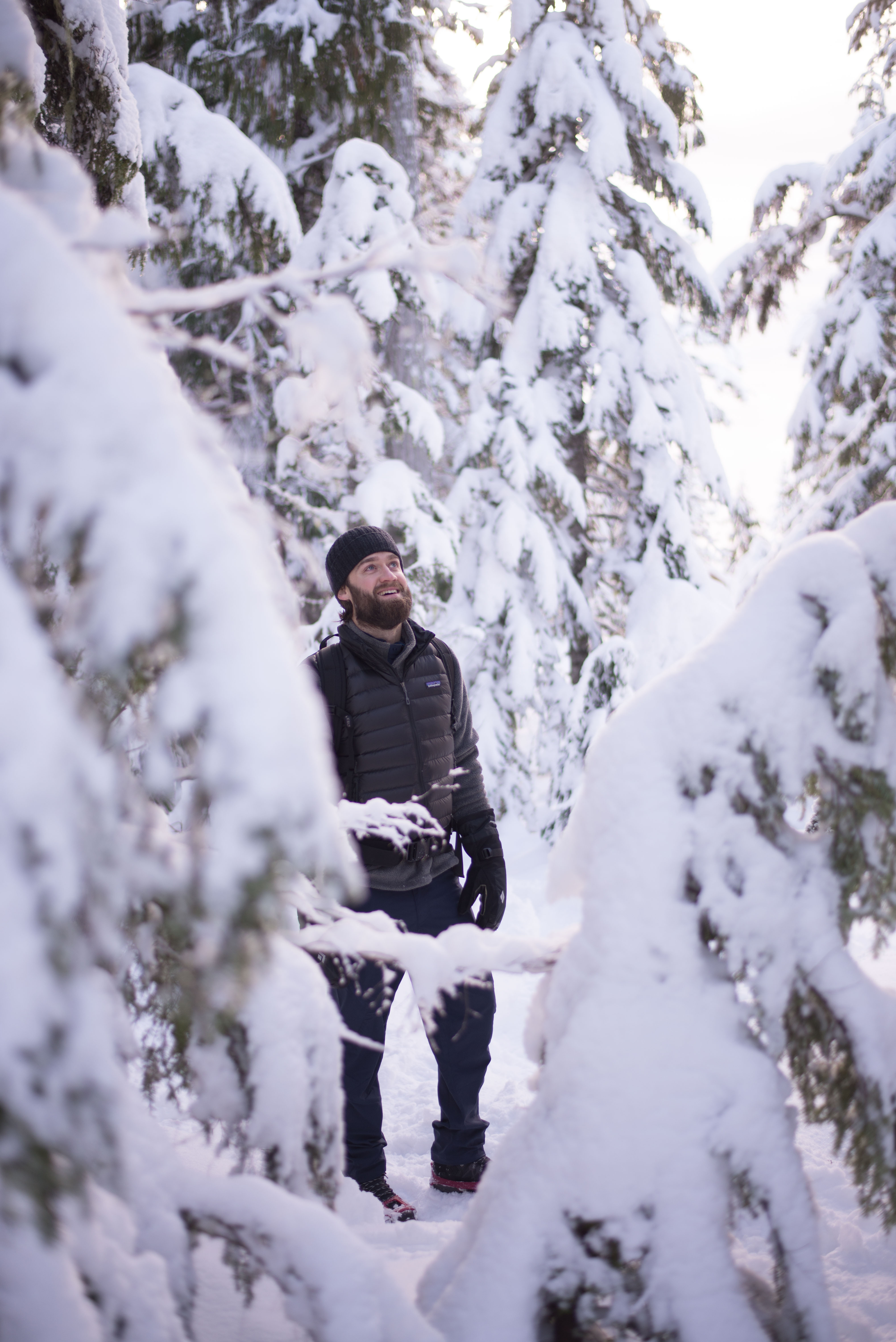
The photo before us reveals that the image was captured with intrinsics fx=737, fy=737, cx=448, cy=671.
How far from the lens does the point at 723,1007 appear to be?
162cm

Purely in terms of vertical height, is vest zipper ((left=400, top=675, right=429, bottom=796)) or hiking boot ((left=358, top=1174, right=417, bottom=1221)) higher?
vest zipper ((left=400, top=675, right=429, bottom=796))

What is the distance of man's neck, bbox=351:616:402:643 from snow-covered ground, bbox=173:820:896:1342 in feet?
4.35

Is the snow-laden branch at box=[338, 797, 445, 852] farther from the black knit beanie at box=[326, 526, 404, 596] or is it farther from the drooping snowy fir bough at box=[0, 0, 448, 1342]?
the black knit beanie at box=[326, 526, 404, 596]

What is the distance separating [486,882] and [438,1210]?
1.38m

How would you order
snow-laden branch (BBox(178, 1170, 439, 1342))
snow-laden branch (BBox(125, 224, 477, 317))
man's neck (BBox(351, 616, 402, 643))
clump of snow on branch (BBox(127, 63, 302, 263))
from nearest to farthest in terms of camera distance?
snow-laden branch (BBox(125, 224, 477, 317)) → snow-laden branch (BBox(178, 1170, 439, 1342)) → man's neck (BBox(351, 616, 402, 643)) → clump of snow on branch (BBox(127, 63, 302, 263))

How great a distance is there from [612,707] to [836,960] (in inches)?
229

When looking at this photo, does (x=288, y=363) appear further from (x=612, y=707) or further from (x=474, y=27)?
(x=474, y=27)

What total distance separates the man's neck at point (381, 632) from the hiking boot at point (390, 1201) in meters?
2.29

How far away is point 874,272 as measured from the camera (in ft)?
27.5

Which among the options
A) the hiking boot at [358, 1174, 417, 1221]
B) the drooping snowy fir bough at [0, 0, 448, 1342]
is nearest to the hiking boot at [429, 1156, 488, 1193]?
the hiking boot at [358, 1174, 417, 1221]

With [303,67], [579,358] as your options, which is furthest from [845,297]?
[303,67]

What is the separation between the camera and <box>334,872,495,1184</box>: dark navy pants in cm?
→ 307

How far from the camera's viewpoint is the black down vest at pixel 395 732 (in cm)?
314

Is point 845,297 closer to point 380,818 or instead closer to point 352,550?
point 352,550
